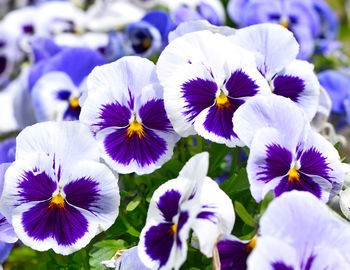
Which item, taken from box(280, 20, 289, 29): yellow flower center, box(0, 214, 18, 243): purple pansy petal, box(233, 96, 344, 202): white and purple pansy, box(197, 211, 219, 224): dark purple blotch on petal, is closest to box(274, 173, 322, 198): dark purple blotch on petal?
box(233, 96, 344, 202): white and purple pansy

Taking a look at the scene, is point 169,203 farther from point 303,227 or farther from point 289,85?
point 289,85

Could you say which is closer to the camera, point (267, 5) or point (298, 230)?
point (298, 230)

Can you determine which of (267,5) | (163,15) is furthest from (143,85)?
(267,5)

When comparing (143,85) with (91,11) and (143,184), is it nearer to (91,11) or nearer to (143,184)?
(143,184)

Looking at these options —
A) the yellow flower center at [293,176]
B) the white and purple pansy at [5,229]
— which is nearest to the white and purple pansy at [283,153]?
the yellow flower center at [293,176]

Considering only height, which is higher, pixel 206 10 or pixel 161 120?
pixel 161 120

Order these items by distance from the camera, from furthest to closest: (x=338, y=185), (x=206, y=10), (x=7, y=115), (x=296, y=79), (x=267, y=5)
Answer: (x=7, y=115) < (x=267, y=5) < (x=206, y=10) < (x=296, y=79) < (x=338, y=185)

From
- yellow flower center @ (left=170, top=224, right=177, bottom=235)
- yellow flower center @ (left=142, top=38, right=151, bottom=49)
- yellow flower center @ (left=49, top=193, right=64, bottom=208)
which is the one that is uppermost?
yellow flower center @ (left=170, top=224, right=177, bottom=235)

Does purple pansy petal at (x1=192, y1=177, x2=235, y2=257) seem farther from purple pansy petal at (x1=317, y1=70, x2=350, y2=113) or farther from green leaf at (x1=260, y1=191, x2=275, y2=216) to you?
purple pansy petal at (x1=317, y1=70, x2=350, y2=113)
